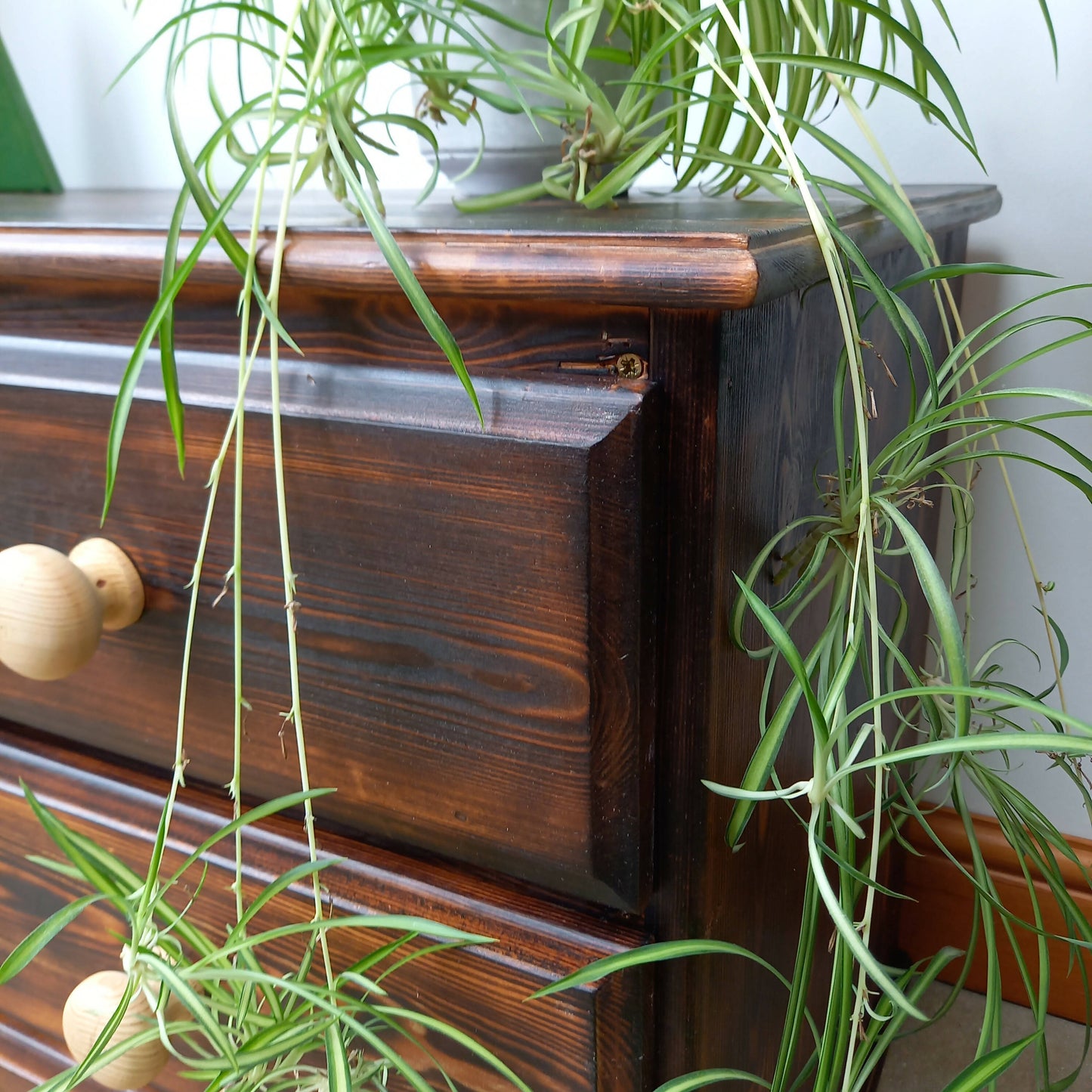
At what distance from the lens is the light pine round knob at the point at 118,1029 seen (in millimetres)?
407

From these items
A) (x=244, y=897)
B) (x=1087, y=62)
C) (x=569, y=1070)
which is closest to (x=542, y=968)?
(x=569, y=1070)

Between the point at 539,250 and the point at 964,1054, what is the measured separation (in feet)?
2.26

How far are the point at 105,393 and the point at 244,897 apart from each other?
232 millimetres

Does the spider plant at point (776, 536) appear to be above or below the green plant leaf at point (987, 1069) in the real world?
above

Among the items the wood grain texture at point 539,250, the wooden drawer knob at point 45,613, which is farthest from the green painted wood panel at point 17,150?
the wooden drawer knob at point 45,613

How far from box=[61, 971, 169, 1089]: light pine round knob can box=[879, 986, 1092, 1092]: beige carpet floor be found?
1.71 feet

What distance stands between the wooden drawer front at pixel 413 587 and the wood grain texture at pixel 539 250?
0.04 meters

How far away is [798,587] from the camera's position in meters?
0.37

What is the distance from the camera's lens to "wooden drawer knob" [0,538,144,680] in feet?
1.31

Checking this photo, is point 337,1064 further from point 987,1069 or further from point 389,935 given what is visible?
point 987,1069

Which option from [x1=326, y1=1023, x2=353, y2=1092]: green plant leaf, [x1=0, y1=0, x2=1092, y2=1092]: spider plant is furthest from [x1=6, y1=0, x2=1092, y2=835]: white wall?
[x1=326, y1=1023, x2=353, y2=1092]: green plant leaf

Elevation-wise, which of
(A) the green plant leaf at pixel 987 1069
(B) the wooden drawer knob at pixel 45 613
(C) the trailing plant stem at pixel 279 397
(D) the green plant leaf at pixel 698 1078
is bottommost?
(D) the green plant leaf at pixel 698 1078

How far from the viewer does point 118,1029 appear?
412 millimetres

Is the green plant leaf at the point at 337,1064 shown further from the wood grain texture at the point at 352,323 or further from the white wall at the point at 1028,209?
the white wall at the point at 1028,209
